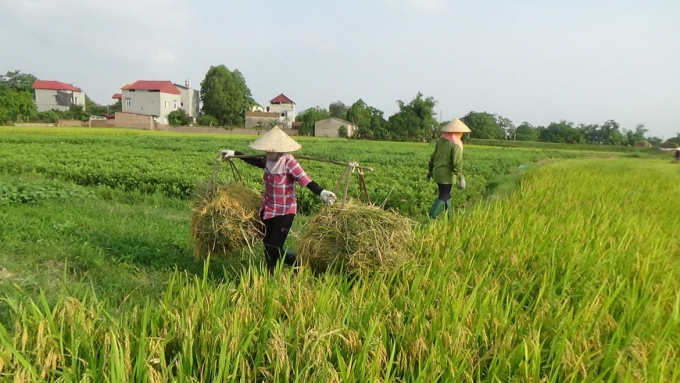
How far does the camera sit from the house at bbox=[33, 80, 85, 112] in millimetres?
78000

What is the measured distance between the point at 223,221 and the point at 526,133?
92.6 metres

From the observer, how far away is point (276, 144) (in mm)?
3838

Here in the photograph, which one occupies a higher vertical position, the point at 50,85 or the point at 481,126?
the point at 50,85

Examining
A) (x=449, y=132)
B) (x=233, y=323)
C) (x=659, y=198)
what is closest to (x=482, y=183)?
(x=659, y=198)

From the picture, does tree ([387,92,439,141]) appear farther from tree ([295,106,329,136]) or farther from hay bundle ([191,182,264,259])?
hay bundle ([191,182,264,259])

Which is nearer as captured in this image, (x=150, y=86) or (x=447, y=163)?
(x=447, y=163)

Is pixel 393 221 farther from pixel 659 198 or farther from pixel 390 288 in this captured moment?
pixel 659 198

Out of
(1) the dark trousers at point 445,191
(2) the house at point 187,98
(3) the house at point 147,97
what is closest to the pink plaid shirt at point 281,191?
(1) the dark trousers at point 445,191

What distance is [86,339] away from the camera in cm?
183

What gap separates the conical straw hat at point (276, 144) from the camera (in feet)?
12.4

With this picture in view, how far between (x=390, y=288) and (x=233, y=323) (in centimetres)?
121

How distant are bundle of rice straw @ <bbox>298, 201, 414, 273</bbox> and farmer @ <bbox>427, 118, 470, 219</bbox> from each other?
11.9 ft

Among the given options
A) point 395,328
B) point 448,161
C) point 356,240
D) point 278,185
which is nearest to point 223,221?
point 278,185

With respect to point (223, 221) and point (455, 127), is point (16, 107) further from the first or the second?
point (223, 221)
